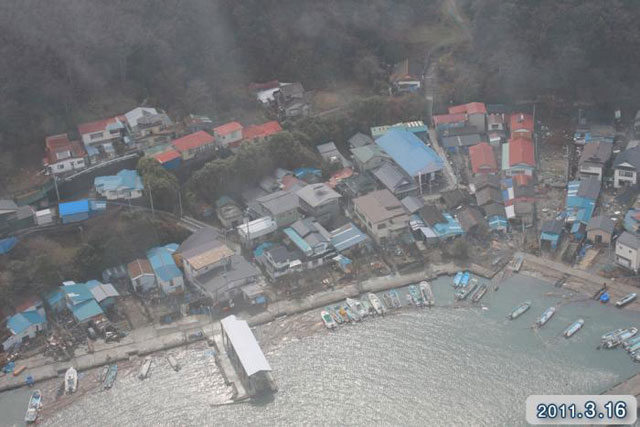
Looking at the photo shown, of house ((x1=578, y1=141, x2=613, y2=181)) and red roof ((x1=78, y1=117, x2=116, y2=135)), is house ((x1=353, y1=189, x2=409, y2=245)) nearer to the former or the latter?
house ((x1=578, y1=141, x2=613, y2=181))

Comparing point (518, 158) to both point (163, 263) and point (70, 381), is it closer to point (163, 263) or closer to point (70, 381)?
point (163, 263)

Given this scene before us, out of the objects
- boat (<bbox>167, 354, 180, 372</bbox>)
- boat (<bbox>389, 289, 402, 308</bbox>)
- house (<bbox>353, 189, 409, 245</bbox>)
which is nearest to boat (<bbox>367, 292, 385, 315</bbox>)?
boat (<bbox>389, 289, 402, 308</bbox>)

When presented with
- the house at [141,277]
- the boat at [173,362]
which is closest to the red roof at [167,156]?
the house at [141,277]

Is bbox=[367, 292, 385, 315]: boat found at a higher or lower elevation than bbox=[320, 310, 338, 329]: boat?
lower

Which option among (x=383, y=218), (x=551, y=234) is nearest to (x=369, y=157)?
(x=383, y=218)

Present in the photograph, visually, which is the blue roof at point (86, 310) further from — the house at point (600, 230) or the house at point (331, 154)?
the house at point (600, 230)

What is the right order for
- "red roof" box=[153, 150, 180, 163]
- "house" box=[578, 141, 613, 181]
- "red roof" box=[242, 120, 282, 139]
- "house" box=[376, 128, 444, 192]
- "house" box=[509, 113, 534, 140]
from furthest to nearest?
"house" box=[509, 113, 534, 140] < "red roof" box=[242, 120, 282, 139] < "house" box=[376, 128, 444, 192] < "house" box=[578, 141, 613, 181] < "red roof" box=[153, 150, 180, 163]

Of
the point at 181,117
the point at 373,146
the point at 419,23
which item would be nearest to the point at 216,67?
the point at 181,117

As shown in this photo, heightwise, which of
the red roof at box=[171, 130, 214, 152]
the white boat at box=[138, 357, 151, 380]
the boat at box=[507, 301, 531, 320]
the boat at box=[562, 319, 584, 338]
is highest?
the red roof at box=[171, 130, 214, 152]
